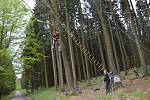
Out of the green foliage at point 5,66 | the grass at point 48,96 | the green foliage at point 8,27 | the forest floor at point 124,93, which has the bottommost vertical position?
the grass at point 48,96

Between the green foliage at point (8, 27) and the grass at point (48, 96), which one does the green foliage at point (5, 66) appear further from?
the grass at point (48, 96)

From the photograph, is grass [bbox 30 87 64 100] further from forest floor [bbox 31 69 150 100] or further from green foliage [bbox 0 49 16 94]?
green foliage [bbox 0 49 16 94]

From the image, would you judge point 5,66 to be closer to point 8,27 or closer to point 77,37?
point 8,27

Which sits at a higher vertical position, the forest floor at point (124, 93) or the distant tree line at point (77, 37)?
the distant tree line at point (77, 37)

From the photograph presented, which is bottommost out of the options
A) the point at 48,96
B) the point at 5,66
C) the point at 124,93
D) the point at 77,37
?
the point at 48,96

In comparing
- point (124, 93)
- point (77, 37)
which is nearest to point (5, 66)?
point (124, 93)

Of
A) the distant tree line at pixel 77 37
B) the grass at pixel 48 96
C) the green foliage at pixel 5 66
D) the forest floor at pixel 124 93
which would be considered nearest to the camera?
the forest floor at pixel 124 93

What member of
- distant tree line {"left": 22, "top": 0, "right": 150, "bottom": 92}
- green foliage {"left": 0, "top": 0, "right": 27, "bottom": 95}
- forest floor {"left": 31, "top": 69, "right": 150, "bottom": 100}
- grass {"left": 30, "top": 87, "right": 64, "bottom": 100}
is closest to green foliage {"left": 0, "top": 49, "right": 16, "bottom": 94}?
green foliage {"left": 0, "top": 0, "right": 27, "bottom": 95}

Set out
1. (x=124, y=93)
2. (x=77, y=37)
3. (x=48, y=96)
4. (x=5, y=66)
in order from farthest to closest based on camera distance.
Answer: (x=77, y=37)
(x=5, y=66)
(x=48, y=96)
(x=124, y=93)

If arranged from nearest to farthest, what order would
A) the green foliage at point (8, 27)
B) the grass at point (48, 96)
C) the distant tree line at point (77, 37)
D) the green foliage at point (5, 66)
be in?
the grass at point (48, 96) → the distant tree line at point (77, 37) → the green foliage at point (5, 66) → the green foliage at point (8, 27)

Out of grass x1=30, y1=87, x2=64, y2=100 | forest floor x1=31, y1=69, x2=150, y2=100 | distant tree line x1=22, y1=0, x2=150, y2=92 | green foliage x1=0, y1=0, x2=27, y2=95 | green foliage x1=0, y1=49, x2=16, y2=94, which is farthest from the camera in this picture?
green foliage x1=0, y1=0, x2=27, y2=95

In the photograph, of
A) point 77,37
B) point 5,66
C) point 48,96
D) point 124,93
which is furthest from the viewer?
point 77,37

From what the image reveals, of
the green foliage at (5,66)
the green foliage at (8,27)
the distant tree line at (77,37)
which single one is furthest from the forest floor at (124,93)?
the green foliage at (8,27)

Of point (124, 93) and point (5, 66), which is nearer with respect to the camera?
point (124, 93)
